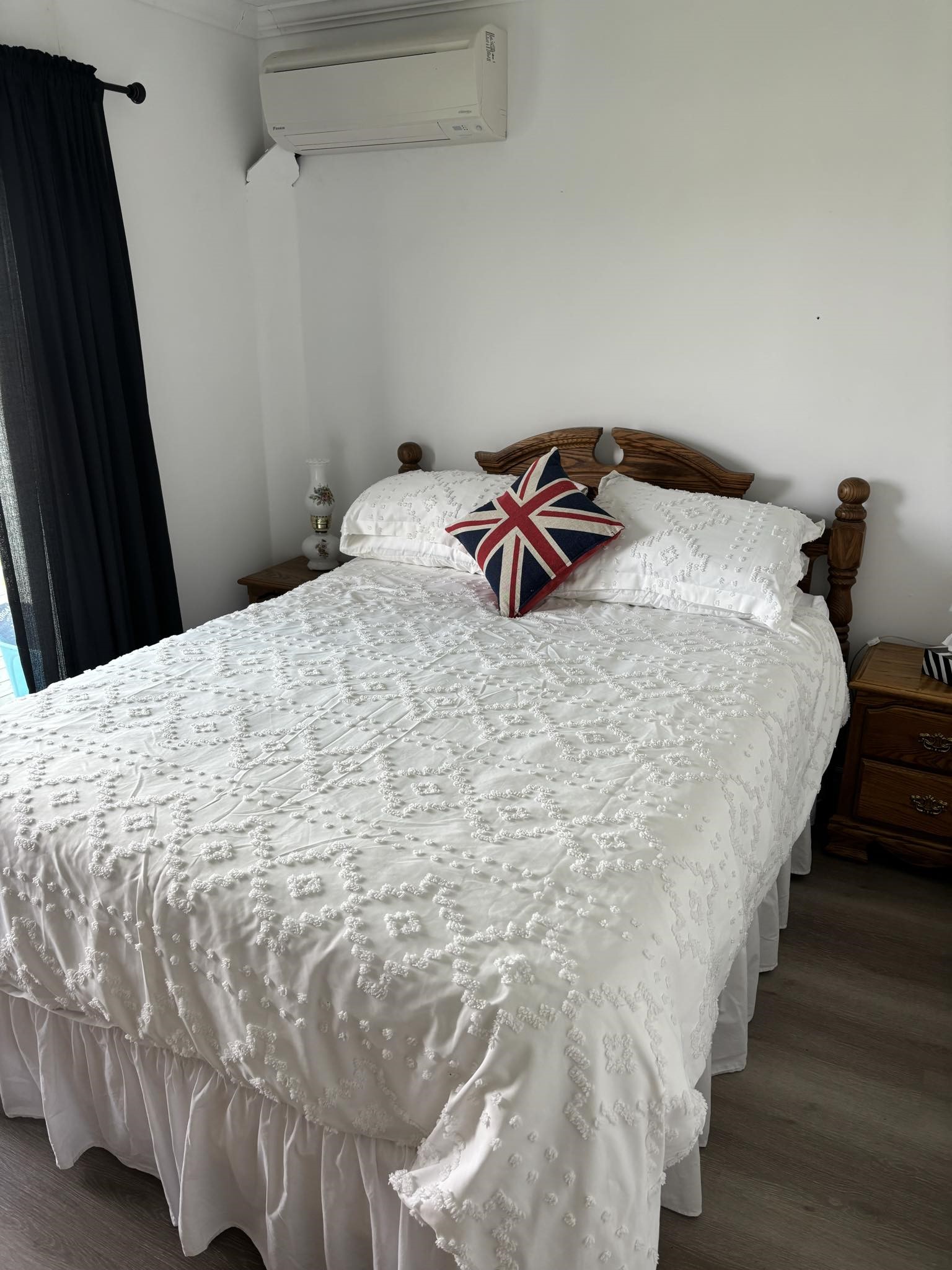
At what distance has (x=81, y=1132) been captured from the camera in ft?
5.80

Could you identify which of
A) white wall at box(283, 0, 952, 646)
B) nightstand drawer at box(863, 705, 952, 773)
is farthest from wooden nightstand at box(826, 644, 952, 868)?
white wall at box(283, 0, 952, 646)

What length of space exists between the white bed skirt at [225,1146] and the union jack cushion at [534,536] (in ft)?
3.90

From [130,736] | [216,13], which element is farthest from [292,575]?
[216,13]

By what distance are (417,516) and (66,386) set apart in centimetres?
112

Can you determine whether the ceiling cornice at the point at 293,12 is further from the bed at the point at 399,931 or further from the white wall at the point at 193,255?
the bed at the point at 399,931

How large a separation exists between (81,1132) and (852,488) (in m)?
2.48

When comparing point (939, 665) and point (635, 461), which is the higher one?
point (635, 461)

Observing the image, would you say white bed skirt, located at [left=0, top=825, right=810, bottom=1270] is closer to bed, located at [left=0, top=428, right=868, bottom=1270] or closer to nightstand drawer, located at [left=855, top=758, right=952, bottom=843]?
bed, located at [left=0, top=428, right=868, bottom=1270]

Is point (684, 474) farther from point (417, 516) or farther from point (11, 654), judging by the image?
point (11, 654)

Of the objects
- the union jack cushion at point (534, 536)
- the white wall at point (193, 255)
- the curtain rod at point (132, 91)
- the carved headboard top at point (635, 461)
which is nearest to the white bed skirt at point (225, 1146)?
the union jack cushion at point (534, 536)

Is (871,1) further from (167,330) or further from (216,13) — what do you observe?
(167,330)

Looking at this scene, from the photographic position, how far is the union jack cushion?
269 cm

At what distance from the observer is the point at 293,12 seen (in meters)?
3.21

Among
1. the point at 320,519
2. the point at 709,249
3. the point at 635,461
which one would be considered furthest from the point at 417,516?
the point at 709,249
